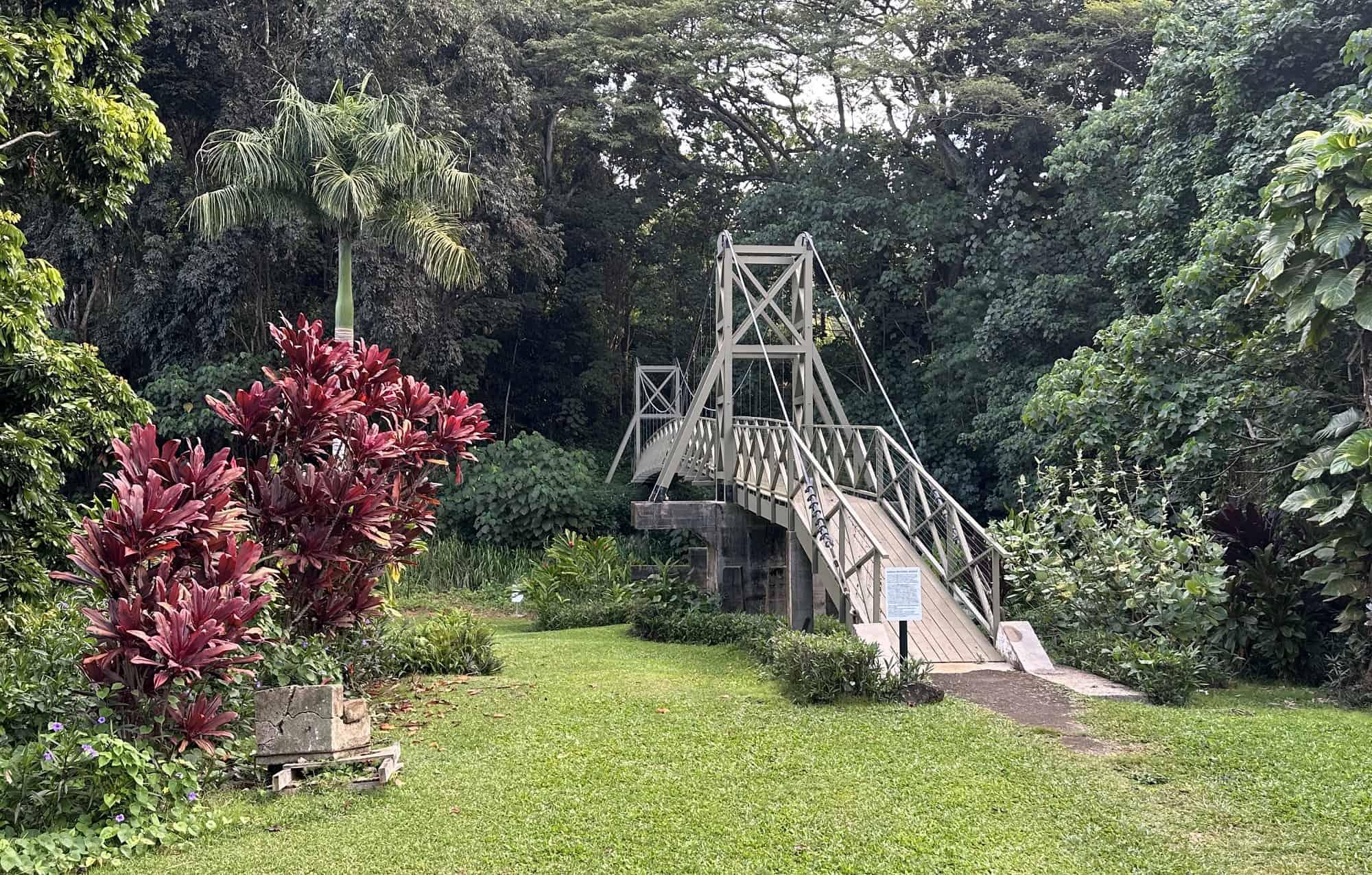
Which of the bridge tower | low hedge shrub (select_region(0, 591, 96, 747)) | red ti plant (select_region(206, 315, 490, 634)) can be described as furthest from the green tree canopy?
the bridge tower

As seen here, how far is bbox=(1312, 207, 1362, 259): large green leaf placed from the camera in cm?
660

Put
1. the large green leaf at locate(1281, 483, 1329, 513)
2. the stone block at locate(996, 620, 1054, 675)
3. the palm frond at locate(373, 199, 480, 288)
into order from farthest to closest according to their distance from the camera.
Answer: the palm frond at locate(373, 199, 480, 288)
the stone block at locate(996, 620, 1054, 675)
the large green leaf at locate(1281, 483, 1329, 513)

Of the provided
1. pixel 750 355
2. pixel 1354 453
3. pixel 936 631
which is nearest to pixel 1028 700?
pixel 936 631

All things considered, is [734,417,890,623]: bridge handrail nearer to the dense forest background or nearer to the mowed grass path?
the mowed grass path

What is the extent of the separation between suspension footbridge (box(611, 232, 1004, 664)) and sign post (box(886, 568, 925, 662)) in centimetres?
4

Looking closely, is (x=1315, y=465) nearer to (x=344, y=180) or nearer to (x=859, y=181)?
(x=344, y=180)

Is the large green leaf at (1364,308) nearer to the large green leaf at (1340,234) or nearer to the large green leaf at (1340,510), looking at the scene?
the large green leaf at (1340,234)

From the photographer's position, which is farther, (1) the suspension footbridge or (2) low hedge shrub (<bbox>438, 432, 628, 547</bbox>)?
(2) low hedge shrub (<bbox>438, 432, 628, 547</bbox>)

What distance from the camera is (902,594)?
6324 mm

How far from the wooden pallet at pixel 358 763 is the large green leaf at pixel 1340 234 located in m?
6.33

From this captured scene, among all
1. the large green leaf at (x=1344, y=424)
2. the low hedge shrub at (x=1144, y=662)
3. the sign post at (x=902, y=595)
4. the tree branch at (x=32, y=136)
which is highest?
the tree branch at (x=32, y=136)

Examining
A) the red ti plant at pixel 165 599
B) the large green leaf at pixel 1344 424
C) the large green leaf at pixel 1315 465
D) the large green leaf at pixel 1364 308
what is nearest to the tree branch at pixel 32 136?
the red ti plant at pixel 165 599

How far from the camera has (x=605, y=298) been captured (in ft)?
80.1

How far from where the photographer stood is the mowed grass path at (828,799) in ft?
12.9
